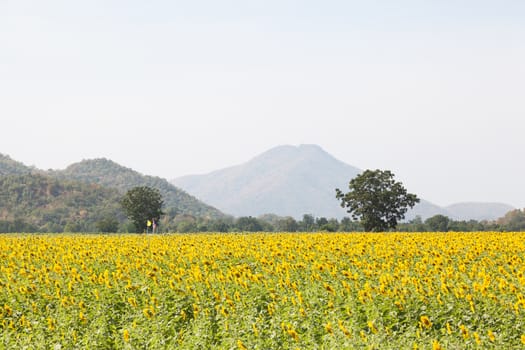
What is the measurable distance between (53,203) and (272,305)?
124m

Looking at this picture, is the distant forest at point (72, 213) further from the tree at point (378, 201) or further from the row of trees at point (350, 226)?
the tree at point (378, 201)

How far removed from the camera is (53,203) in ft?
432

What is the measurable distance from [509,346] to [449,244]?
13.6 meters

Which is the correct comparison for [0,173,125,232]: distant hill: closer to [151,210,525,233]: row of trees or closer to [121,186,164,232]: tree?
[151,210,525,233]: row of trees

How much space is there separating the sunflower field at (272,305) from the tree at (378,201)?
1577 inches

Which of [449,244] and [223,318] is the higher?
[449,244]

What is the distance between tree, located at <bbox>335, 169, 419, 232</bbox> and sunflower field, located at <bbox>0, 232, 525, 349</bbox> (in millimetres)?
40047

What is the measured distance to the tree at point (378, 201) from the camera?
60.2 m

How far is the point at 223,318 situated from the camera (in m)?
13.3

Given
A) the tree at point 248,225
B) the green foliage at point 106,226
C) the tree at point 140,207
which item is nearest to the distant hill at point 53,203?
the tree at point 248,225

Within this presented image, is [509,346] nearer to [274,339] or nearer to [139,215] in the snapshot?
[274,339]

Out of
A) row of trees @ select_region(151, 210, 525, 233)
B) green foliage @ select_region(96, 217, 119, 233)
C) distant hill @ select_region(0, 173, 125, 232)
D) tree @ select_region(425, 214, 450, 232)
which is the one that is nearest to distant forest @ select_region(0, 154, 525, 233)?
distant hill @ select_region(0, 173, 125, 232)

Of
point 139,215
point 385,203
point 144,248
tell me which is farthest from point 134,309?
point 139,215

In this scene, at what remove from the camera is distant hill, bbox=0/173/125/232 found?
118875 mm
